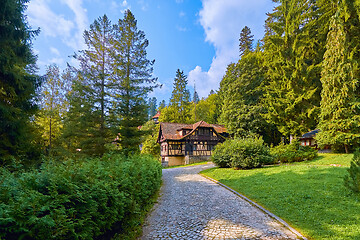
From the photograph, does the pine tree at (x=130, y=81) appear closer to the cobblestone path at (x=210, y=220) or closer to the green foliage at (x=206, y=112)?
the cobblestone path at (x=210, y=220)

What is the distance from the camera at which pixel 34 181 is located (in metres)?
2.47

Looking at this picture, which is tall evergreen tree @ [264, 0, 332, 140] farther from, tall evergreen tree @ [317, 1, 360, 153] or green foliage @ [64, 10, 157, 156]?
green foliage @ [64, 10, 157, 156]

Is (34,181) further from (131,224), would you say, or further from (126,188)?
(131,224)

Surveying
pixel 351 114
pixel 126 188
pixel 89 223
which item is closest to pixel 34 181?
pixel 89 223

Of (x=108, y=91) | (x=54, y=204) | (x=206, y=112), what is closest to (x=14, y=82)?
(x=108, y=91)

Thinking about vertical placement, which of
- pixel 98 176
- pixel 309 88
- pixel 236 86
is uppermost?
pixel 236 86

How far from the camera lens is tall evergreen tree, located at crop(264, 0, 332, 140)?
1938 centimetres

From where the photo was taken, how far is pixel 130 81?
15.2 metres

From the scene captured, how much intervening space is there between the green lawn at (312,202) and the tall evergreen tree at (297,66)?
1238 cm

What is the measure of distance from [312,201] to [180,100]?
34.0 metres

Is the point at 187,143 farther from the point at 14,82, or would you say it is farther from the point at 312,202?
the point at 312,202

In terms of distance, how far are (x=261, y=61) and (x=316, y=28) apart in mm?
7223

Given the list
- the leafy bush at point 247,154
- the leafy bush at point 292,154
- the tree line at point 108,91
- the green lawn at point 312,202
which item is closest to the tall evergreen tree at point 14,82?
the tree line at point 108,91

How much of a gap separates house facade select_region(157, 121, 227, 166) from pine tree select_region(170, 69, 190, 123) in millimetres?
9524
